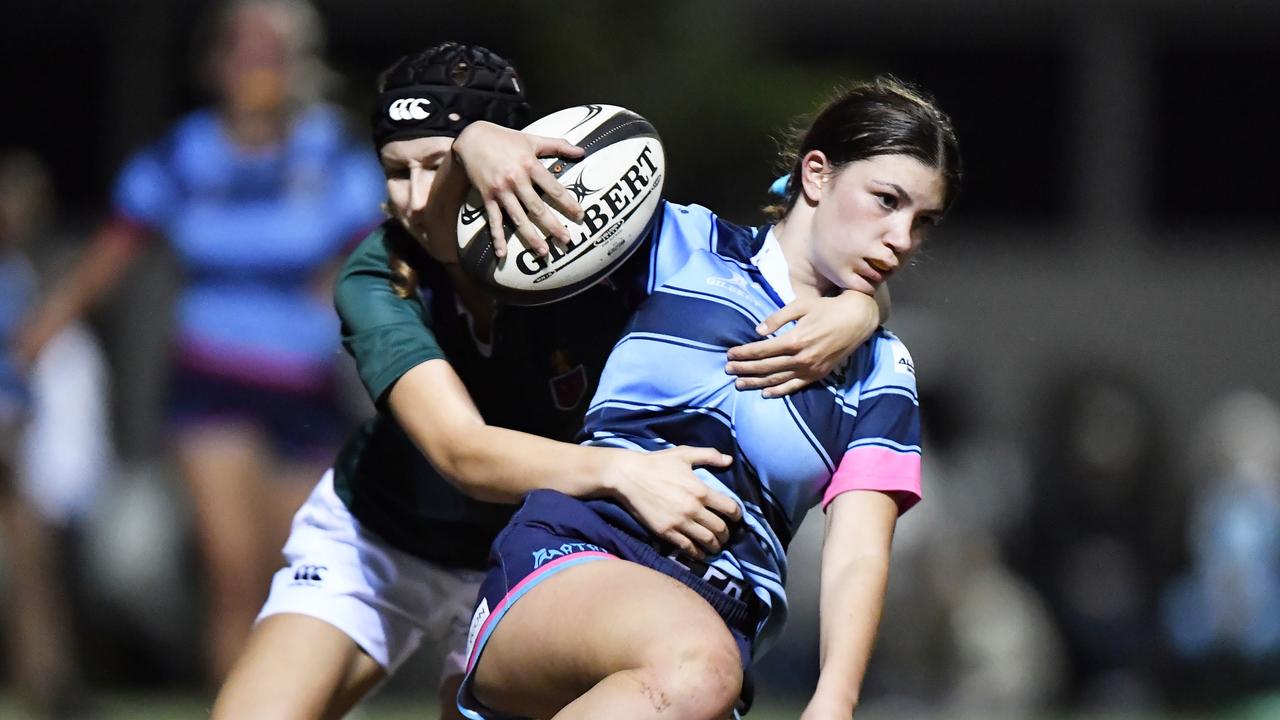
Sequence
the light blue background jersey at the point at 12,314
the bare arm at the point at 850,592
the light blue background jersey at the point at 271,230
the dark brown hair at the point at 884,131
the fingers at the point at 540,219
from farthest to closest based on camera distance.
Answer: the light blue background jersey at the point at 12,314 → the light blue background jersey at the point at 271,230 → the dark brown hair at the point at 884,131 → the fingers at the point at 540,219 → the bare arm at the point at 850,592

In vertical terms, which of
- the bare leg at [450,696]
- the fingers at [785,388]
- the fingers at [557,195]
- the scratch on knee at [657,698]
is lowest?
the bare leg at [450,696]

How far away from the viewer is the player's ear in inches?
131

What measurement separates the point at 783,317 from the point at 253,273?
3.23 m

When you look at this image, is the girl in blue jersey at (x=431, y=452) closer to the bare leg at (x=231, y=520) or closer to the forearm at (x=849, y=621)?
the forearm at (x=849, y=621)

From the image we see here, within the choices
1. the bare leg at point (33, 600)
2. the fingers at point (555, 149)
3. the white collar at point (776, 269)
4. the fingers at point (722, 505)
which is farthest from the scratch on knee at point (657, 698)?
the bare leg at point (33, 600)

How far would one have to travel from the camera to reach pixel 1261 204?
1335 cm

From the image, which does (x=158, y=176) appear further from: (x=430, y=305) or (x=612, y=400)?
(x=612, y=400)

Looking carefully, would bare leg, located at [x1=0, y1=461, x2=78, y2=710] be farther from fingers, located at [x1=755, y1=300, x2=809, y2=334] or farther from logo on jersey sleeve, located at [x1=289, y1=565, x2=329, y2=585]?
fingers, located at [x1=755, y1=300, x2=809, y2=334]

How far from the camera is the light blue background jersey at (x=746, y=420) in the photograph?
3221 millimetres

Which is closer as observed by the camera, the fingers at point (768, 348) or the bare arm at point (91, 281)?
the fingers at point (768, 348)

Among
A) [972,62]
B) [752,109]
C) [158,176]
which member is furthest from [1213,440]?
[158,176]

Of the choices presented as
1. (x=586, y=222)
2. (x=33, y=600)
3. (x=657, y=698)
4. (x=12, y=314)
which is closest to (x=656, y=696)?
(x=657, y=698)

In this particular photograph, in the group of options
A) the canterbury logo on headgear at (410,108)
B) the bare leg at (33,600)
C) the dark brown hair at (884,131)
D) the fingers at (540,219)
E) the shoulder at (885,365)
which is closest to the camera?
the fingers at (540,219)

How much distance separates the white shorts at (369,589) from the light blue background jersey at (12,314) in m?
4.21
